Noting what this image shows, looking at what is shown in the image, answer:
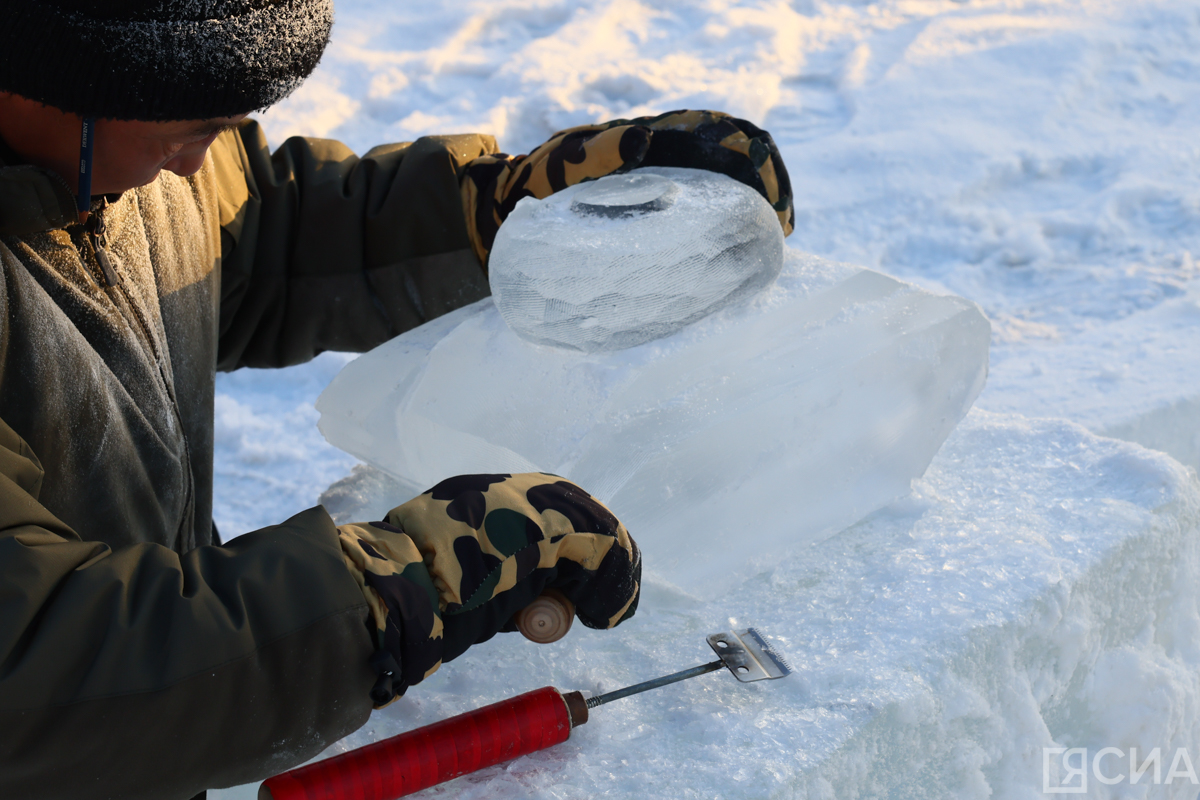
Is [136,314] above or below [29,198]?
below

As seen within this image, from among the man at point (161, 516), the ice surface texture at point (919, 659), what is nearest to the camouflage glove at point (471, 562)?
the man at point (161, 516)

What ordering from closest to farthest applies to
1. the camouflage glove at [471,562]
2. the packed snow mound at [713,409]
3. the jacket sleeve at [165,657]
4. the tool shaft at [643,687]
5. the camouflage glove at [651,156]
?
1. the jacket sleeve at [165,657]
2. the camouflage glove at [471,562]
3. the tool shaft at [643,687]
4. the packed snow mound at [713,409]
5. the camouflage glove at [651,156]

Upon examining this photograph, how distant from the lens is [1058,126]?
142 inches

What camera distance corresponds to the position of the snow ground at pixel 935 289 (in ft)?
3.21

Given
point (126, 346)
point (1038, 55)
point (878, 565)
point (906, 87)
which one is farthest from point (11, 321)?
point (1038, 55)

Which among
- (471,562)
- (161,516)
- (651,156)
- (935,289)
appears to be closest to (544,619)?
(471,562)

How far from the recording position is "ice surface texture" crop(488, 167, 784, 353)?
1.11 meters

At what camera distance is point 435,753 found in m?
0.85

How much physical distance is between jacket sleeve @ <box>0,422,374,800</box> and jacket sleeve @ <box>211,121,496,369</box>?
2.14 ft

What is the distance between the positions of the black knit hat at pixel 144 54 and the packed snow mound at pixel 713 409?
18.1 inches

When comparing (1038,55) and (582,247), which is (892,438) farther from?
(1038,55)

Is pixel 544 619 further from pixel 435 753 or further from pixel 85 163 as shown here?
pixel 85 163

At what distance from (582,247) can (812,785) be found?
591 millimetres

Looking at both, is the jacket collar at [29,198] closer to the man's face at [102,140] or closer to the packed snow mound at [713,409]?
the man's face at [102,140]
